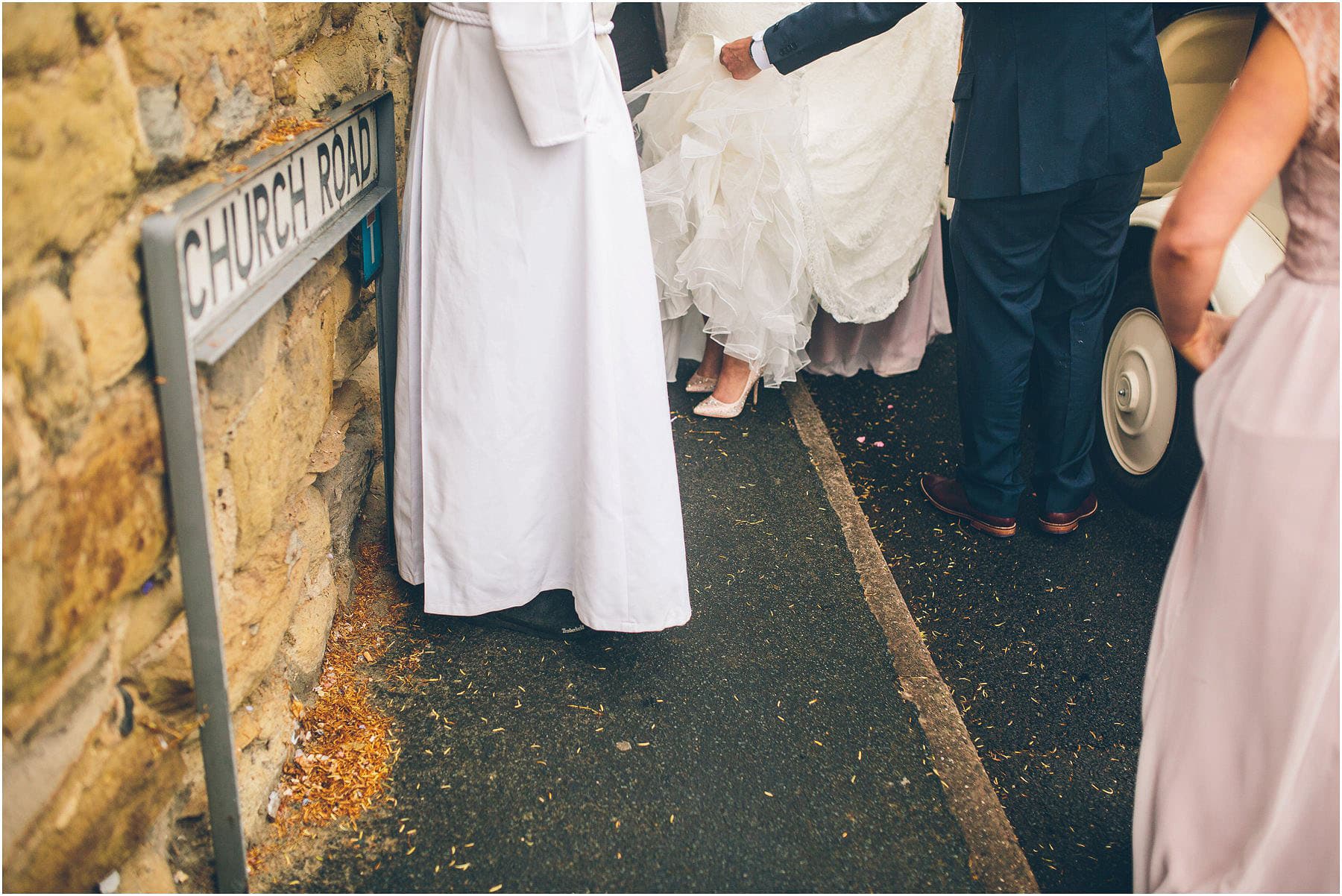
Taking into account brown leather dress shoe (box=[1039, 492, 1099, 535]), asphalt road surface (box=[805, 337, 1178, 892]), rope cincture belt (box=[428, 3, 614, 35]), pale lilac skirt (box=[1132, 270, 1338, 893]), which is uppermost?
rope cincture belt (box=[428, 3, 614, 35])

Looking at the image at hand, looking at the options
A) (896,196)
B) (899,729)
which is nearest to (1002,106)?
(896,196)

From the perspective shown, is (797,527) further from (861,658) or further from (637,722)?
(637,722)


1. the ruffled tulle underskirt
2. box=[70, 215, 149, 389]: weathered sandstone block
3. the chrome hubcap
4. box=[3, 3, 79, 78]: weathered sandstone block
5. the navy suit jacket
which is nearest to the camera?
box=[3, 3, 79, 78]: weathered sandstone block

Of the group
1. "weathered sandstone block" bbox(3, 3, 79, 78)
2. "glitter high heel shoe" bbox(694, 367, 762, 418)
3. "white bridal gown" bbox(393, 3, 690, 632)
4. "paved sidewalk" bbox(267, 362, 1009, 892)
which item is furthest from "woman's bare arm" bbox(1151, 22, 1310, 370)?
"glitter high heel shoe" bbox(694, 367, 762, 418)

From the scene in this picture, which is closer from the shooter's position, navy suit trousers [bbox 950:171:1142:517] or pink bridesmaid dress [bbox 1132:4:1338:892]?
pink bridesmaid dress [bbox 1132:4:1338:892]

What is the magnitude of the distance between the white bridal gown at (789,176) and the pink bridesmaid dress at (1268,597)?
2030 millimetres

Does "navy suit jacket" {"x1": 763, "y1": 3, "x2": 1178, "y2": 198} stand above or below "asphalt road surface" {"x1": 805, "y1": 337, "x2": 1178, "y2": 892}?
above

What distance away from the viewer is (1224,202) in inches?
63.3

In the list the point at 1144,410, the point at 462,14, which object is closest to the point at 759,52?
the point at 462,14

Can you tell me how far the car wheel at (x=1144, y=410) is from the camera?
3.34 m

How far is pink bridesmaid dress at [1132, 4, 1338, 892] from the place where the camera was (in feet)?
5.24

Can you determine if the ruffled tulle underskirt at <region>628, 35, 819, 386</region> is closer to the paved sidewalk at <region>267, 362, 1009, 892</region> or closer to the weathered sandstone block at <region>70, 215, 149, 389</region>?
the paved sidewalk at <region>267, 362, 1009, 892</region>

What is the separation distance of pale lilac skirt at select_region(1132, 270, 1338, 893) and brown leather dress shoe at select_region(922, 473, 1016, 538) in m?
1.49

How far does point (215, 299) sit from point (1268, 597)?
1789mm
